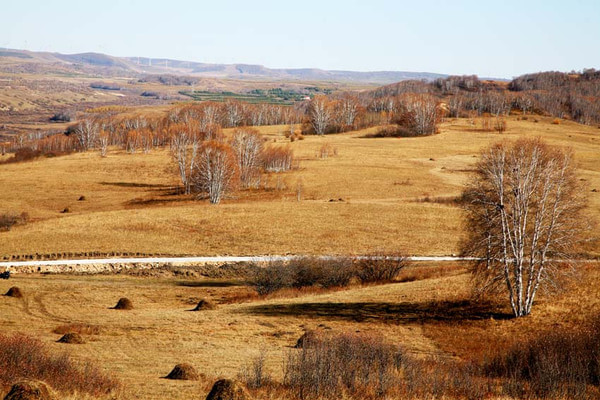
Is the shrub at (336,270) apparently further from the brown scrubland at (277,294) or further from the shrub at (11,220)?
the shrub at (11,220)

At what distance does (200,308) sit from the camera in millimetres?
43812

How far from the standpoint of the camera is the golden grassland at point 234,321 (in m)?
28.0

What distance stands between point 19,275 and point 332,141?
116 meters

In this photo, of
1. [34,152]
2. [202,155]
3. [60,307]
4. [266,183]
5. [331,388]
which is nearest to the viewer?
→ [331,388]

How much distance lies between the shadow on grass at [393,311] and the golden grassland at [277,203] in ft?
61.9

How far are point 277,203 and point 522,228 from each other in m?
52.0

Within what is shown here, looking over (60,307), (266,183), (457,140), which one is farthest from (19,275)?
(457,140)

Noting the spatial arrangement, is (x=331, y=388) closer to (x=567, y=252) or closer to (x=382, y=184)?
(x=567, y=252)

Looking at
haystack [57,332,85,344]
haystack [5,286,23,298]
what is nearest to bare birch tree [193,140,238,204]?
haystack [5,286,23,298]

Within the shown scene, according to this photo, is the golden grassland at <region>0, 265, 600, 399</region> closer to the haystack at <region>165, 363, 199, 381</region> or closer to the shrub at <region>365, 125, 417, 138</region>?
the haystack at <region>165, 363, 199, 381</region>

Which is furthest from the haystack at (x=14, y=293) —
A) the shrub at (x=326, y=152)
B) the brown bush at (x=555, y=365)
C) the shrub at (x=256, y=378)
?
the shrub at (x=326, y=152)

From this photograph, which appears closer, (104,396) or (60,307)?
(104,396)

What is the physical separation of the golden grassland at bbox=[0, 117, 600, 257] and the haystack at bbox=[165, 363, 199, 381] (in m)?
39.9

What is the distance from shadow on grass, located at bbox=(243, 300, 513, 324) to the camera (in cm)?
3956
